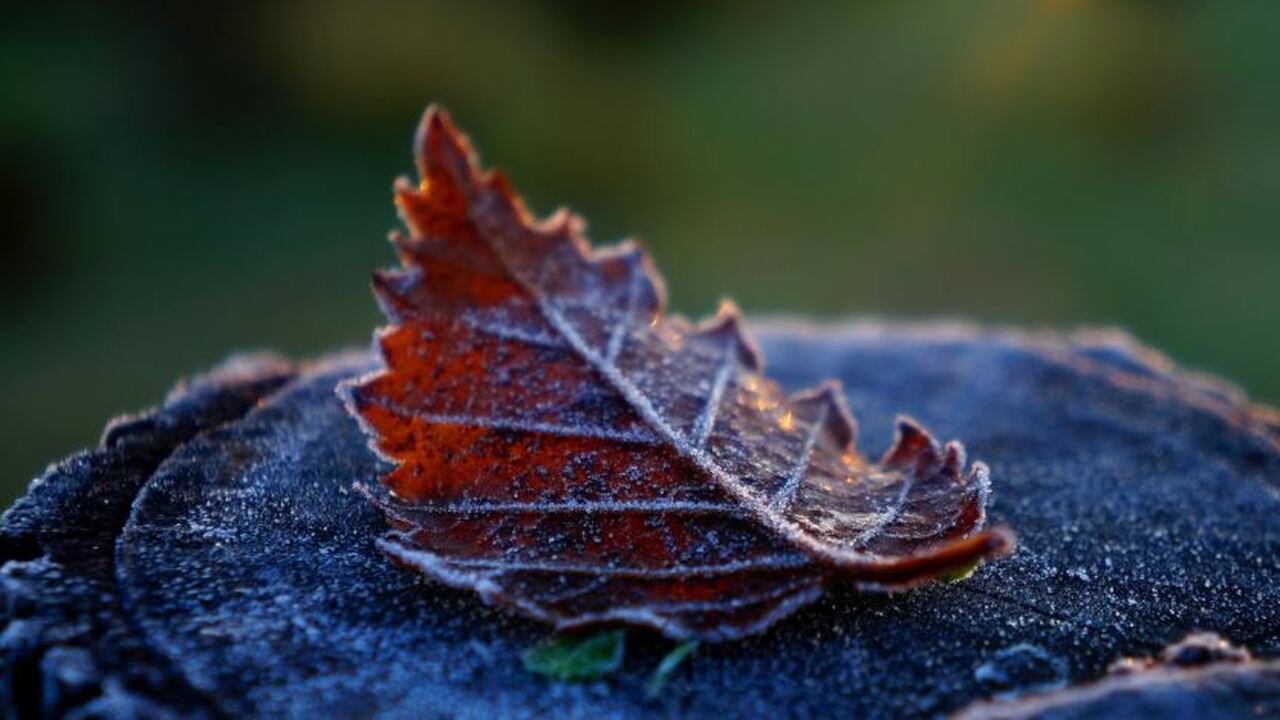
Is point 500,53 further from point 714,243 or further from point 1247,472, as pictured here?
point 1247,472

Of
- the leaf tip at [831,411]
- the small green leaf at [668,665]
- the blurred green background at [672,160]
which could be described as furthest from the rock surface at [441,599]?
the blurred green background at [672,160]

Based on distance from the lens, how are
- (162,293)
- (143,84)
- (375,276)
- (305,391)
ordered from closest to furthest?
1. (375,276)
2. (305,391)
3. (162,293)
4. (143,84)

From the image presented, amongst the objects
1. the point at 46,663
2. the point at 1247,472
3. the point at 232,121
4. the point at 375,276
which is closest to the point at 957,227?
the point at 232,121

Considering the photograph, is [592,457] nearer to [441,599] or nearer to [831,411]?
[441,599]

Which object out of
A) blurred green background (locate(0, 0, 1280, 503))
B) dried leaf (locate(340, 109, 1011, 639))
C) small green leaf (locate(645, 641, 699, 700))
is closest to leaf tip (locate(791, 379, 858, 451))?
dried leaf (locate(340, 109, 1011, 639))

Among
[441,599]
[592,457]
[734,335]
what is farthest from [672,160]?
[441,599]

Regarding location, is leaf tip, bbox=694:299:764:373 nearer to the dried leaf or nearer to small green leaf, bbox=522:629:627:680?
the dried leaf

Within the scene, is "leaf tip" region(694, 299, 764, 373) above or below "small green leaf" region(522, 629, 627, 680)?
above
